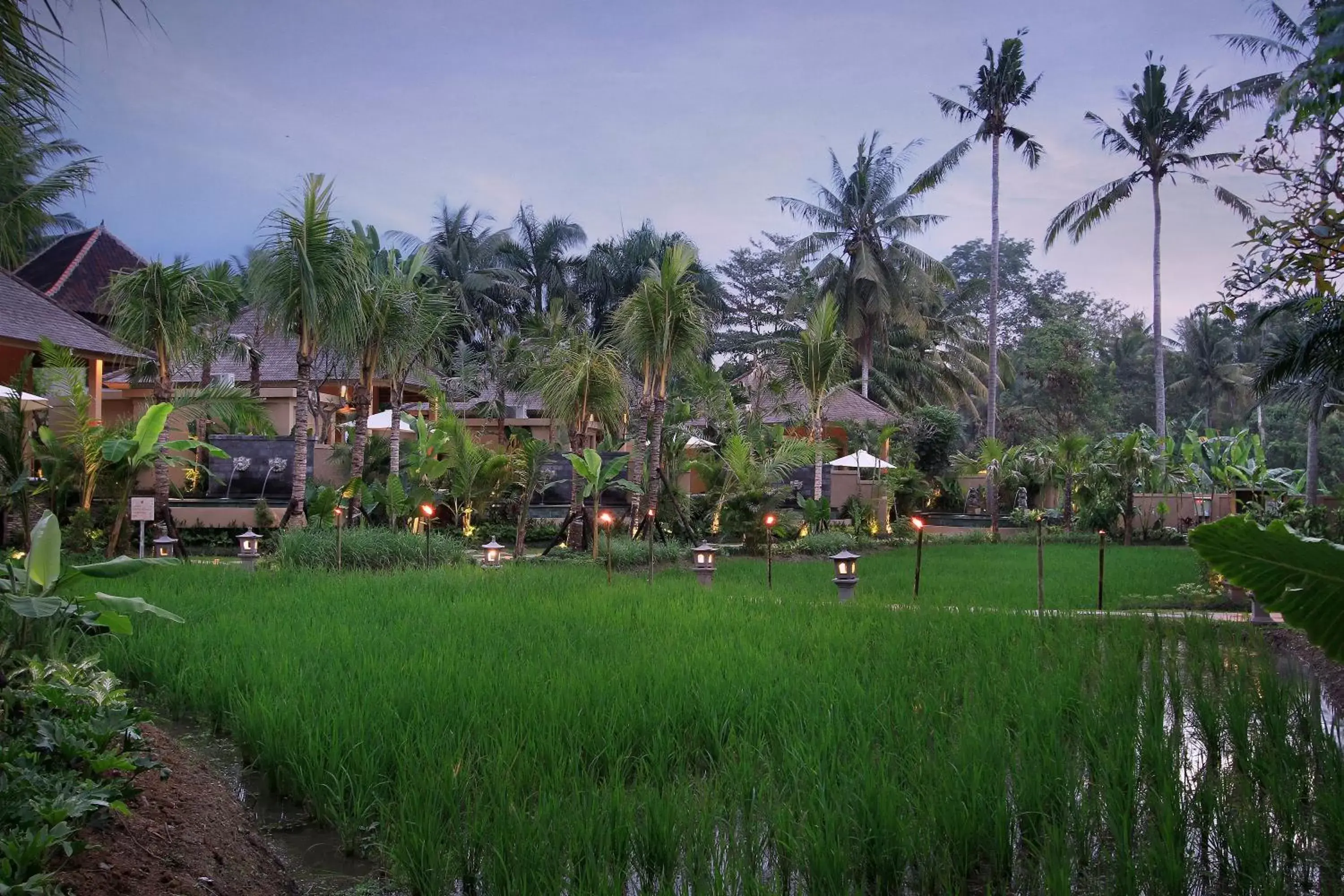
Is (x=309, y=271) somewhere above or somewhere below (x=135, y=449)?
above

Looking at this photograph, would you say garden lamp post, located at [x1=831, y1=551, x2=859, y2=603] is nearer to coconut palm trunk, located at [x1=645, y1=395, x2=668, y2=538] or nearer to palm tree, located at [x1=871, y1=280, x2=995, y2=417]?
coconut palm trunk, located at [x1=645, y1=395, x2=668, y2=538]

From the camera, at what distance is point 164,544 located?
40.8 feet

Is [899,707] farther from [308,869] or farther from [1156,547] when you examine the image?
[1156,547]

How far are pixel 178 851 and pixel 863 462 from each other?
19193 millimetres

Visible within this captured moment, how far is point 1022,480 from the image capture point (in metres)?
25.2

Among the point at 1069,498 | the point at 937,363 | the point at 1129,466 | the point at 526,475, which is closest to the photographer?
the point at 526,475

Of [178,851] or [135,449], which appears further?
[135,449]

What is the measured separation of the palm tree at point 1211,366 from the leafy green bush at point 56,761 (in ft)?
143

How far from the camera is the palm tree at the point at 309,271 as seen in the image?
42.7 feet

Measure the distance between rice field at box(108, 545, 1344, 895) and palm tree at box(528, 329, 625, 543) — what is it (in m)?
7.34

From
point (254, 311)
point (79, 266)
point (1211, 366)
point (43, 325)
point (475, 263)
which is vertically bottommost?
point (43, 325)

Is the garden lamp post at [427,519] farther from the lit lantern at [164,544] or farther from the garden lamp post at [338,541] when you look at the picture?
the lit lantern at [164,544]

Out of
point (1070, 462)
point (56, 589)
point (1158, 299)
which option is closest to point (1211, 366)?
point (1158, 299)

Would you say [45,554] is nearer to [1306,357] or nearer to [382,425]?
[1306,357]
